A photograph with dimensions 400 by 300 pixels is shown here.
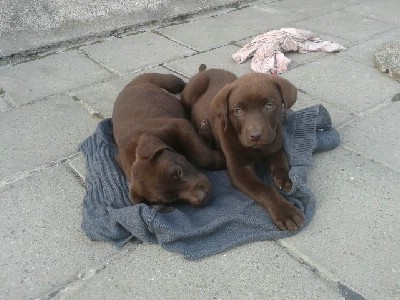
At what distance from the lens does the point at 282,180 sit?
10.8ft

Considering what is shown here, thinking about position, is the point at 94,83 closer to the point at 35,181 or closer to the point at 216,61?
the point at 216,61

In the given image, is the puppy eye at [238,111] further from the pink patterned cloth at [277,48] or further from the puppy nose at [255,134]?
the pink patterned cloth at [277,48]

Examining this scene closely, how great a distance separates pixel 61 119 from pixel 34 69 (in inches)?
53.7

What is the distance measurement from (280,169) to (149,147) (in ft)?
3.14

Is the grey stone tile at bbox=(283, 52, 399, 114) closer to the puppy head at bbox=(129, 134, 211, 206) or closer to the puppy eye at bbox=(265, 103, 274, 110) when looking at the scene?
the puppy eye at bbox=(265, 103, 274, 110)

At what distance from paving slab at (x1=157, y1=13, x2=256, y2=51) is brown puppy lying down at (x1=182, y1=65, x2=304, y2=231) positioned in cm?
272

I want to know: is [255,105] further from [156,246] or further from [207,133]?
[156,246]

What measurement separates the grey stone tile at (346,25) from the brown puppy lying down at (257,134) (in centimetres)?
311

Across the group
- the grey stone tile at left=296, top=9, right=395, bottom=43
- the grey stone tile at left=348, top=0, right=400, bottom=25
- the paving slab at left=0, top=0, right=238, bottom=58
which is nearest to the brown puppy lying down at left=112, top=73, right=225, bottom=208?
the paving slab at left=0, top=0, right=238, bottom=58

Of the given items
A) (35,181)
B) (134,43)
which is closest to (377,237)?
(35,181)

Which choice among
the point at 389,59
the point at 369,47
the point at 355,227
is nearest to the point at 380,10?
the point at 369,47

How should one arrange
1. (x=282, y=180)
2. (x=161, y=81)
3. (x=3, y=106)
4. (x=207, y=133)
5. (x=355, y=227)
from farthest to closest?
(x=3, y=106), (x=161, y=81), (x=207, y=133), (x=282, y=180), (x=355, y=227)

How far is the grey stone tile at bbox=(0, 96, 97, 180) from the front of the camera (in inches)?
155

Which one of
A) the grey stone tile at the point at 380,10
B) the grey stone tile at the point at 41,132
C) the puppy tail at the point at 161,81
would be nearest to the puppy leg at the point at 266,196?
the puppy tail at the point at 161,81
